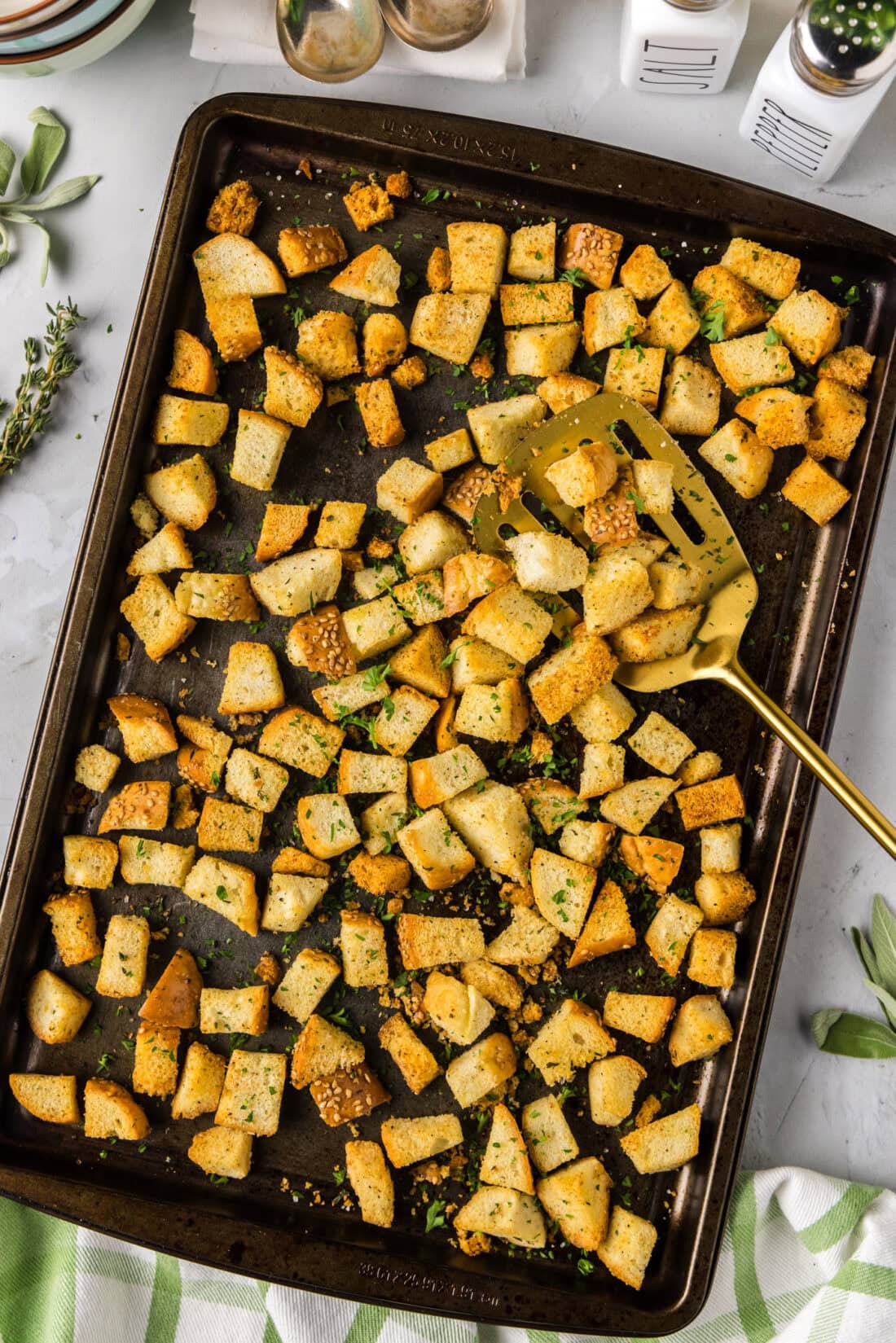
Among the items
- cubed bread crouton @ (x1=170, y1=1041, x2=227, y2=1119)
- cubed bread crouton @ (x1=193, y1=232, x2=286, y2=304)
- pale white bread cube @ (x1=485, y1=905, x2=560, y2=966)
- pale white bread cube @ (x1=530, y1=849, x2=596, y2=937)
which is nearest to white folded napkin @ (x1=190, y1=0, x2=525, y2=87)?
cubed bread crouton @ (x1=193, y1=232, x2=286, y2=304)

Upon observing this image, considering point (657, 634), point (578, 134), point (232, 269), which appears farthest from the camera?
point (578, 134)

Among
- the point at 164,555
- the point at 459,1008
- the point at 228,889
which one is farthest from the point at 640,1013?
the point at 164,555

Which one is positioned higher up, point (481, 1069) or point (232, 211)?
point (232, 211)

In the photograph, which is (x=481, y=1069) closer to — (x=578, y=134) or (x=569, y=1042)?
(x=569, y=1042)

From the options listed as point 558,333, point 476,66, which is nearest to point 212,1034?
point 558,333

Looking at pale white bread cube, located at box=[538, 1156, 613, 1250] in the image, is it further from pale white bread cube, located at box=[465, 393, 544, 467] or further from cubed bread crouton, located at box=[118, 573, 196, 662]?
pale white bread cube, located at box=[465, 393, 544, 467]

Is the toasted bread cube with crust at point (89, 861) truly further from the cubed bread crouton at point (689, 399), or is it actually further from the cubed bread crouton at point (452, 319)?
the cubed bread crouton at point (689, 399)

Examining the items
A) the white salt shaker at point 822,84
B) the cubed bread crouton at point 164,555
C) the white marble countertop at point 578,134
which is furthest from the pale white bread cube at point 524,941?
the white salt shaker at point 822,84

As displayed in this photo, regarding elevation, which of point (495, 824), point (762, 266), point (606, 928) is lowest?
point (606, 928)
